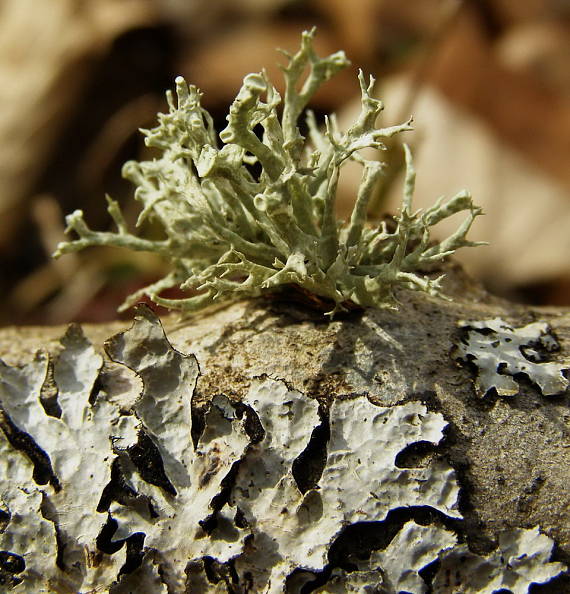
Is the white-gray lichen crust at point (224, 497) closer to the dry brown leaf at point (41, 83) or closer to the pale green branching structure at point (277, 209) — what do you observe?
the pale green branching structure at point (277, 209)

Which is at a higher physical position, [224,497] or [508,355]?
[508,355]

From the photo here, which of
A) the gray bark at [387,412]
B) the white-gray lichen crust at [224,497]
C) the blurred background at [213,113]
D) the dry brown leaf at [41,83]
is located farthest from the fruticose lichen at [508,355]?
the dry brown leaf at [41,83]

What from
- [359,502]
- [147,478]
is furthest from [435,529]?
[147,478]

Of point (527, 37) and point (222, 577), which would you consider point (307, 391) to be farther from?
point (527, 37)

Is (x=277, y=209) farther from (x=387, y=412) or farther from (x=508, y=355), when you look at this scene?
(x=508, y=355)

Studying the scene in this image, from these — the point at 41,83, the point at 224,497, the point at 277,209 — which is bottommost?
the point at 41,83

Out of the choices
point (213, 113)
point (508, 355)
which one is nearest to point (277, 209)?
point (508, 355)

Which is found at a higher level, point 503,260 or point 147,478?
point 147,478
